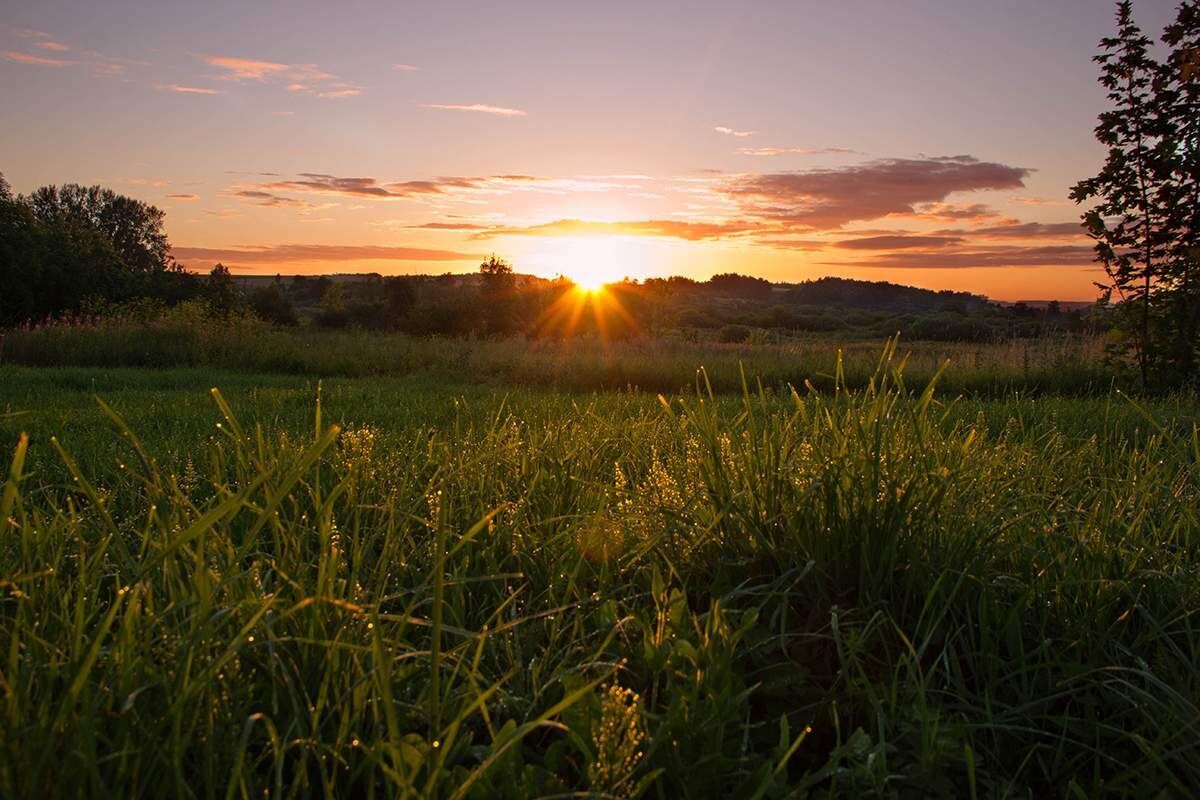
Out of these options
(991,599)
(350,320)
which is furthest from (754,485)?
(350,320)

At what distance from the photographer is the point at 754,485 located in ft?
7.50

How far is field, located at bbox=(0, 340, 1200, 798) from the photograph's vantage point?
1.32 m

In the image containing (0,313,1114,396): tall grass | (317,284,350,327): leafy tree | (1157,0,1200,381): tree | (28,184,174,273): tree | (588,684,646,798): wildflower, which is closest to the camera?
(588,684,646,798): wildflower

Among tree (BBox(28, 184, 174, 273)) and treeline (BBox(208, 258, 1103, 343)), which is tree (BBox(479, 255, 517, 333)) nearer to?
treeline (BBox(208, 258, 1103, 343))

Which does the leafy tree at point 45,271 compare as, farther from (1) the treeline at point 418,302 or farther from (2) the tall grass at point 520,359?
(2) the tall grass at point 520,359

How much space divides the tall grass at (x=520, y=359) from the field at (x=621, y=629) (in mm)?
8987

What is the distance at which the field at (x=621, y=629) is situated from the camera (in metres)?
1.32

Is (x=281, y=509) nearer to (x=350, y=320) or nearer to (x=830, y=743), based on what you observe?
(x=830, y=743)

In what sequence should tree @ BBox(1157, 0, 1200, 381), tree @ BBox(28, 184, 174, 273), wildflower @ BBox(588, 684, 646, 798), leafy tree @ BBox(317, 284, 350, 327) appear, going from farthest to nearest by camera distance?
tree @ BBox(28, 184, 174, 273) < leafy tree @ BBox(317, 284, 350, 327) < tree @ BBox(1157, 0, 1200, 381) < wildflower @ BBox(588, 684, 646, 798)

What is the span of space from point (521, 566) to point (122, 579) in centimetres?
110

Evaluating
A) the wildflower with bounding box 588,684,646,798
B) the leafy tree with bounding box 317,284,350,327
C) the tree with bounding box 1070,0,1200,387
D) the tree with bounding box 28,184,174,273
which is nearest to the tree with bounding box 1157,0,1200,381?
the tree with bounding box 1070,0,1200,387

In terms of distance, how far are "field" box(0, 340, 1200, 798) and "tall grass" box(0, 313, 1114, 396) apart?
8987mm

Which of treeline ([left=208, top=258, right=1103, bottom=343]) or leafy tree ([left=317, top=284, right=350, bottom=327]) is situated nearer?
treeline ([left=208, top=258, right=1103, bottom=343])

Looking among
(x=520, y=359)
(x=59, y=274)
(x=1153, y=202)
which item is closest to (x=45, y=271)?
(x=59, y=274)
